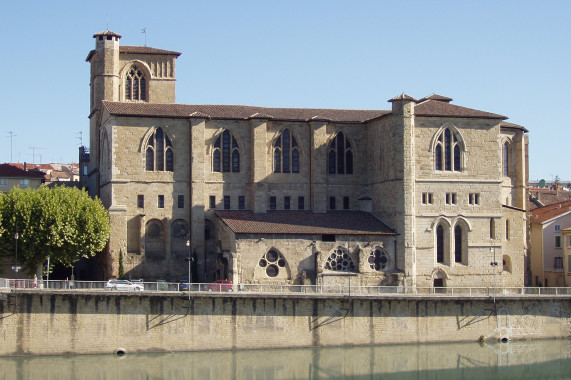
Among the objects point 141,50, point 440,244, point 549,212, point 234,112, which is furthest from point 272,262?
point 549,212

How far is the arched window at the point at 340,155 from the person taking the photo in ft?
258

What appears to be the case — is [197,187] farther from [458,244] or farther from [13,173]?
[458,244]

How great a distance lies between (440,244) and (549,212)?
58.1 feet

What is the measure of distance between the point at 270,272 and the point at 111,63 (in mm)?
25694

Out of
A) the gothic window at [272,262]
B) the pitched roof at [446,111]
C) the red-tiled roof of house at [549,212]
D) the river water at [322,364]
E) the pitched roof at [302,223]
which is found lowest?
the river water at [322,364]

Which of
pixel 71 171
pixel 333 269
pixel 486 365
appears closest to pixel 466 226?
pixel 333 269

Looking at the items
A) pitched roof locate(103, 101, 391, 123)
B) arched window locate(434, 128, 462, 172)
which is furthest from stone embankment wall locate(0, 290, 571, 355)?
pitched roof locate(103, 101, 391, 123)

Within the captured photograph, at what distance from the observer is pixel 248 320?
6081 cm

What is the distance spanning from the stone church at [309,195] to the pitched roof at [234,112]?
0.18 metres

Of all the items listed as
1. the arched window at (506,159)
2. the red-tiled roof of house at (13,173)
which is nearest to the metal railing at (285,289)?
the arched window at (506,159)

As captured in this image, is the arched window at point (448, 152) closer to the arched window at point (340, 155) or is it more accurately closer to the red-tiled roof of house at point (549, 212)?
the arched window at point (340, 155)

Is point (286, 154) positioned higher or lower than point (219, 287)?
higher

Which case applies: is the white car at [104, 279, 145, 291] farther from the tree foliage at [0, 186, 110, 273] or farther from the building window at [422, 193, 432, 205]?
the building window at [422, 193, 432, 205]

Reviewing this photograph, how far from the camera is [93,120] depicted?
8362cm
